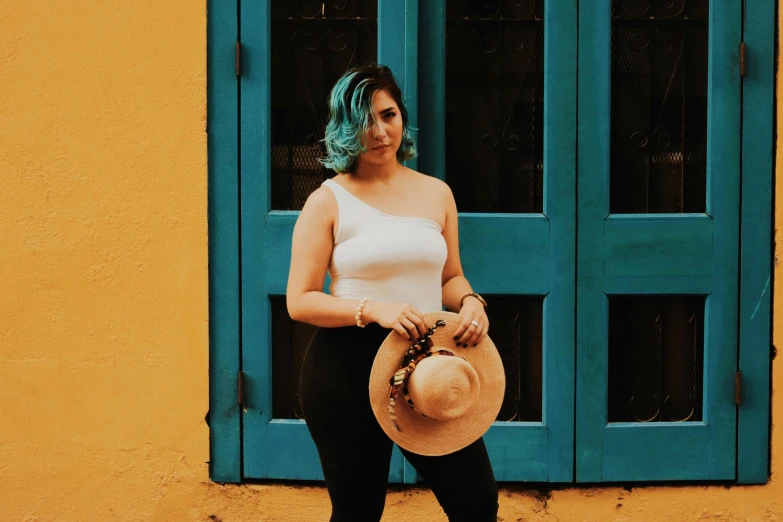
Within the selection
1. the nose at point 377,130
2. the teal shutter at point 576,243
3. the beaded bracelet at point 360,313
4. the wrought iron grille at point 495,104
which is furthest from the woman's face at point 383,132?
the wrought iron grille at point 495,104

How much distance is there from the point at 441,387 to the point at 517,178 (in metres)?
1.40

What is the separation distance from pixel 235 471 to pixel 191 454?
18cm

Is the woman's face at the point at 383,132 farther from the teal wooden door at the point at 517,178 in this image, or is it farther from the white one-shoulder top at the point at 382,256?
the teal wooden door at the point at 517,178

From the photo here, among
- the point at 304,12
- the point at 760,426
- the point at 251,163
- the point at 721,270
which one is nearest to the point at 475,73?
the point at 304,12

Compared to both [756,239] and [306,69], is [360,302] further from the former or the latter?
[756,239]

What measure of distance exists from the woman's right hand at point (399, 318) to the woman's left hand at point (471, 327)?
0.11 m

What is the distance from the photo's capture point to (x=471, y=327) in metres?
2.35

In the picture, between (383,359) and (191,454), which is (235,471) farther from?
(383,359)

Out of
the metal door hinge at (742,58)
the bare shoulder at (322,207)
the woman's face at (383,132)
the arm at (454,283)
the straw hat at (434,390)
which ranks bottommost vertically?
the straw hat at (434,390)

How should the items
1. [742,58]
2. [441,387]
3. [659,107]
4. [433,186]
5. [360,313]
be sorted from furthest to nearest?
[659,107] < [742,58] < [433,186] < [360,313] < [441,387]

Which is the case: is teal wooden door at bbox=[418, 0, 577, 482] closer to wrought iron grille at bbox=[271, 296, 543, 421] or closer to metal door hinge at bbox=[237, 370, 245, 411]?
wrought iron grille at bbox=[271, 296, 543, 421]

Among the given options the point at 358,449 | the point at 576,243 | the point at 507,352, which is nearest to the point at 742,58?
the point at 576,243

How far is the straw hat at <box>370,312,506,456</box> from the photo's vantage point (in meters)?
2.22

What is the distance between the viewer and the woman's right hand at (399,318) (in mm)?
2244
